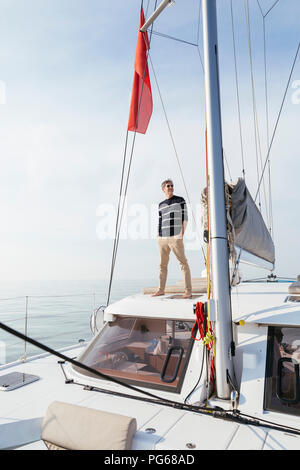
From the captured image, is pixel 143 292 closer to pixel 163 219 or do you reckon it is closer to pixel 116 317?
pixel 116 317

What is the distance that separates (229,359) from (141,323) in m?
1.12

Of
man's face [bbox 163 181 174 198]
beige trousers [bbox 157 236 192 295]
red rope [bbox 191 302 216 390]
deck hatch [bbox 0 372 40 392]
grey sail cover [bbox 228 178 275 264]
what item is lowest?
deck hatch [bbox 0 372 40 392]

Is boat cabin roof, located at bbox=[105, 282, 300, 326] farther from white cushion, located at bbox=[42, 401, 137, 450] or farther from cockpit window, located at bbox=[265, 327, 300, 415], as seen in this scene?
white cushion, located at bbox=[42, 401, 137, 450]

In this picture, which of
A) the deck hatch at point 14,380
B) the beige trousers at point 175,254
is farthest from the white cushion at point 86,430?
the beige trousers at point 175,254

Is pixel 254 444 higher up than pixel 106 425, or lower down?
lower down

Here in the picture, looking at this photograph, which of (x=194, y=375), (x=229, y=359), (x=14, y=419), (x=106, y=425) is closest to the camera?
(x=106, y=425)

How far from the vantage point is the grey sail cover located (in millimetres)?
3217

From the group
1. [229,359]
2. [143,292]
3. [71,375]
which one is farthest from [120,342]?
[229,359]

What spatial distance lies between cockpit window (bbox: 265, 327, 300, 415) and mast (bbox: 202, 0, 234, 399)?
346mm

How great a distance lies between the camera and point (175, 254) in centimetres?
397

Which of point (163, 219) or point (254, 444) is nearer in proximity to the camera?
point (254, 444)

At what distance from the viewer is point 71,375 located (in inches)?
137

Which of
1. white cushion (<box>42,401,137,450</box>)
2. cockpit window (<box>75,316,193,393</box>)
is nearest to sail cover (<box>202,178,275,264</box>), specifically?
cockpit window (<box>75,316,193,393</box>)

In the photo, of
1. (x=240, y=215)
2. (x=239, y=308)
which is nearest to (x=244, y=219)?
(x=240, y=215)
